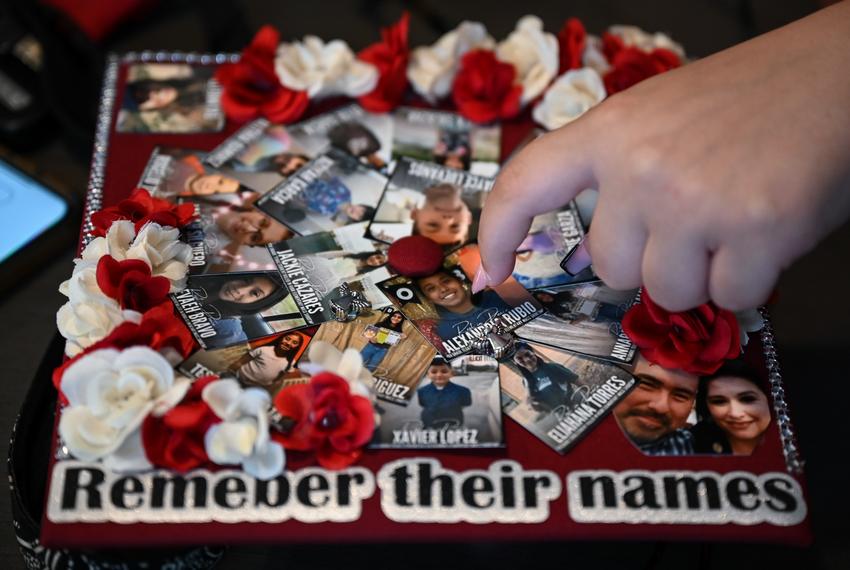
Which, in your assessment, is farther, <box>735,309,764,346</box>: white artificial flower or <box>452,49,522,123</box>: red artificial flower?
<box>452,49,522,123</box>: red artificial flower

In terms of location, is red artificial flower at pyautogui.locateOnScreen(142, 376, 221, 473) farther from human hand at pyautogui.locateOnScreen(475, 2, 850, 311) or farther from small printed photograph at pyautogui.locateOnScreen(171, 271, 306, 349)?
human hand at pyautogui.locateOnScreen(475, 2, 850, 311)

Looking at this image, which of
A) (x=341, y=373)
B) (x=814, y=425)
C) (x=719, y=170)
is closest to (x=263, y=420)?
(x=341, y=373)

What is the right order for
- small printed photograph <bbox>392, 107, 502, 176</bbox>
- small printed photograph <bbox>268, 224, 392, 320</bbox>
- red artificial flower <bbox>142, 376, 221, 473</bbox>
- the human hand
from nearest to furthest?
the human hand, red artificial flower <bbox>142, 376, 221, 473</bbox>, small printed photograph <bbox>268, 224, 392, 320</bbox>, small printed photograph <bbox>392, 107, 502, 176</bbox>

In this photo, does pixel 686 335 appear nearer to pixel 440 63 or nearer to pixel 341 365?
pixel 341 365

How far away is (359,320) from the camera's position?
65 centimetres

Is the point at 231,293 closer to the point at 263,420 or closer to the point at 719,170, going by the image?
the point at 263,420

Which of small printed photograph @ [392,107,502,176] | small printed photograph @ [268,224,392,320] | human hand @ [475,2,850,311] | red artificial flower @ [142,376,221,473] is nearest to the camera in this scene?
human hand @ [475,2,850,311]

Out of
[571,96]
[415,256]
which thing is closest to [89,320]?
[415,256]

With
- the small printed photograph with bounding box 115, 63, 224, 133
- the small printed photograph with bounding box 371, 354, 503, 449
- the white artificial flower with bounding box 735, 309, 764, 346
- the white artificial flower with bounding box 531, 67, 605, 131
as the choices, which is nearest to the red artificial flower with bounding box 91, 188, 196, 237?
the small printed photograph with bounding box 115, 63, 224, 133

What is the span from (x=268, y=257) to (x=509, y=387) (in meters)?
0.22

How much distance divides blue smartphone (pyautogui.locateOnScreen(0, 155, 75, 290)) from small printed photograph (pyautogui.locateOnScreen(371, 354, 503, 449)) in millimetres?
475

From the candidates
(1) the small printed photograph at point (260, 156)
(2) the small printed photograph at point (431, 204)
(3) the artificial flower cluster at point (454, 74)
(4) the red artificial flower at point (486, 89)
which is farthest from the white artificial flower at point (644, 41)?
(1) the small printed photograph at point (260, 156)

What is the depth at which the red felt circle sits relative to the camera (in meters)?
0.67

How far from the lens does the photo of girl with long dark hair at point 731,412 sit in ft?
1.97
